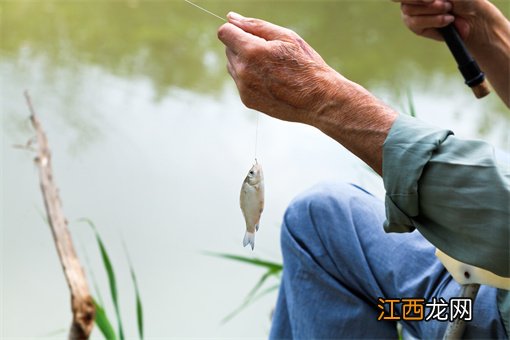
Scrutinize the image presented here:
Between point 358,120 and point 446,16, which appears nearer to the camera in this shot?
point 358,120

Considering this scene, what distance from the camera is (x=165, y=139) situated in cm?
335

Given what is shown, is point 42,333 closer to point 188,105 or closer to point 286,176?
point 286,176

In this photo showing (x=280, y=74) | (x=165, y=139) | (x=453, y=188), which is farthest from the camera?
(x=165, y=139)

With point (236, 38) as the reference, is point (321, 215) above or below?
below

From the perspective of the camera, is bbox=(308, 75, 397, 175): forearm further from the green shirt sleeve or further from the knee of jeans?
the knee of jeans

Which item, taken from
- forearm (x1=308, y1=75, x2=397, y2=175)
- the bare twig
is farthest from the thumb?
the bare twig

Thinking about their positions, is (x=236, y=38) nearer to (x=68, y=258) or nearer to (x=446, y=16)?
(x=446, y=16)

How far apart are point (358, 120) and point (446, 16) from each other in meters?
0.61

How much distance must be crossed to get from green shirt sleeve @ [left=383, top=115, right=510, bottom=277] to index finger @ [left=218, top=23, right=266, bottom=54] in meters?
0.25

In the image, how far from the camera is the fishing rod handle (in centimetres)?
159

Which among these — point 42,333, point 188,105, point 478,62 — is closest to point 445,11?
point 478,62

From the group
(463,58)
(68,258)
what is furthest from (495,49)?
(68,258)

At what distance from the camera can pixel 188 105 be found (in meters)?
3.68

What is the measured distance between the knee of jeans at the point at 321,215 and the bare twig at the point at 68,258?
1.54 feet
